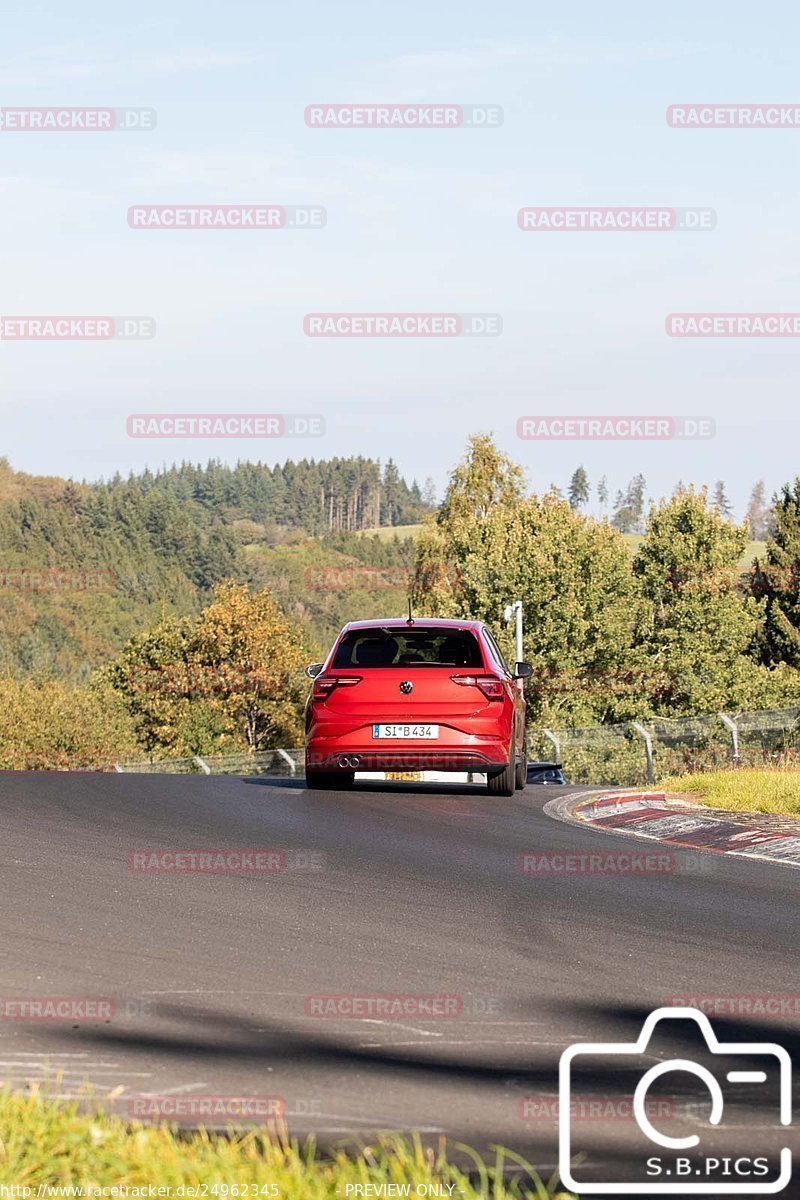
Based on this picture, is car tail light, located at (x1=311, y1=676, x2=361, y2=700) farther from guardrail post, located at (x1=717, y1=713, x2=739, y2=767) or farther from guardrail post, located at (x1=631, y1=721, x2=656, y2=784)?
guardrail post, located at (x1=717, y1=713, x2=739, y2=767)

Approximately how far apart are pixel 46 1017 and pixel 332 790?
11694 mm

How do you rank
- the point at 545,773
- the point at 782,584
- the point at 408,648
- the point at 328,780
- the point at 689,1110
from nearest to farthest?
the point at 689,1110 < the point at 408,648 < the point at 328,780 < the point at 545,773 < the point at 782,584

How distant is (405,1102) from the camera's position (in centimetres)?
534

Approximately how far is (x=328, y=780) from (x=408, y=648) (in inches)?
75.0

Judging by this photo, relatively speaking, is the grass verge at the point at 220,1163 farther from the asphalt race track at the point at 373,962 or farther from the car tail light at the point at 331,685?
the car tail light at the point at 331,685

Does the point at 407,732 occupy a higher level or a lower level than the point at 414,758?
higher

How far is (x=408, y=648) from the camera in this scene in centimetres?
1761

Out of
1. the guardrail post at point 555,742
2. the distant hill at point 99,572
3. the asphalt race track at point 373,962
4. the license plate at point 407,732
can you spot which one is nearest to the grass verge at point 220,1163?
the asphalt race track at point 373,962

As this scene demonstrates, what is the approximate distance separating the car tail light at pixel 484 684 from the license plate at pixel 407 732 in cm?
57

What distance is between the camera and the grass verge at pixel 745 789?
615 inches

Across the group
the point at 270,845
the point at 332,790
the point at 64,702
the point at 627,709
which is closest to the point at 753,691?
the point at 627,709

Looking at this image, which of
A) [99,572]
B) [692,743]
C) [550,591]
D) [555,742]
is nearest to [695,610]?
[550,591]

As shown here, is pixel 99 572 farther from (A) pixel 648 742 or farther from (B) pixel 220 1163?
(B) pixel 220 1163

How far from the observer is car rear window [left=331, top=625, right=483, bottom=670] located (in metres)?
17.3
